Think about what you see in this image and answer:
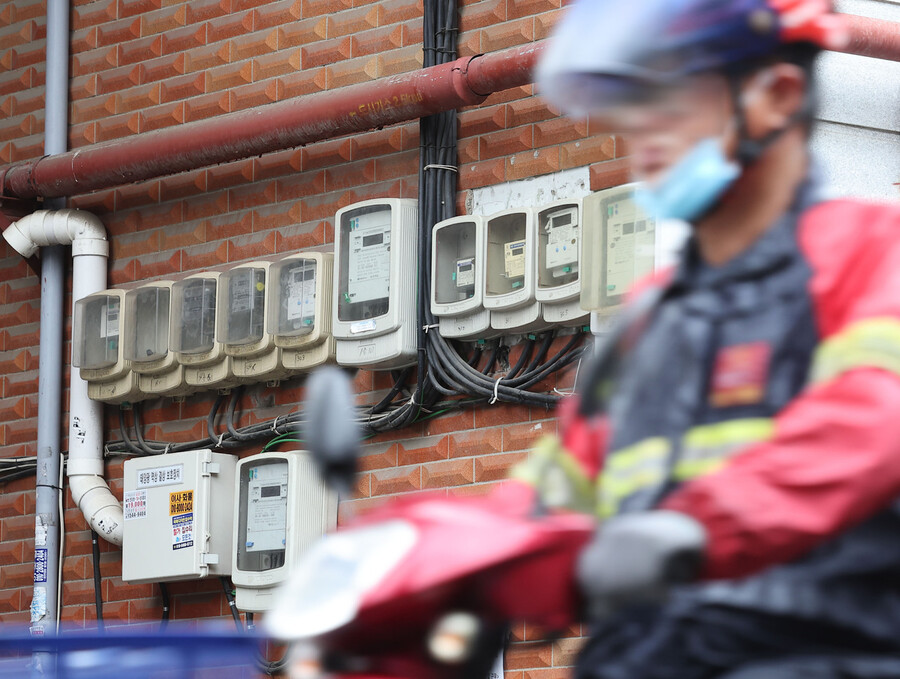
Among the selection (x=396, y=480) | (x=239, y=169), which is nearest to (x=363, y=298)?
(x=396, y=480)

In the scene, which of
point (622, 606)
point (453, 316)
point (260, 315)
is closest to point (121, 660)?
point (622, 606)

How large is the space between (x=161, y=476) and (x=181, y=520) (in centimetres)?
22

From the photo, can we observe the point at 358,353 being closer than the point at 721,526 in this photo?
No

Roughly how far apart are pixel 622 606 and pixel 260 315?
16.7ft

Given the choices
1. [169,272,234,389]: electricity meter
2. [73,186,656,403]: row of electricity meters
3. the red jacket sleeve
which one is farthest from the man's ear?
[169,272,234,389]: electricity meter

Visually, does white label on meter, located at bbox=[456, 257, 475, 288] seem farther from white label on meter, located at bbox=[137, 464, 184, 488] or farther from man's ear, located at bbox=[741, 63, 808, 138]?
man's ear, located at bbox=[741, 63, 808, 138]

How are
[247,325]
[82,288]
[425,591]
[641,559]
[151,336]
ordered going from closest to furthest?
[641,559]
[425,591]
[247,325]
[151,336]
[82,288]

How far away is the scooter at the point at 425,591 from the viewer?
1.09m

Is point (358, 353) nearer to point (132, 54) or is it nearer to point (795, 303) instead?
point (132, 54)

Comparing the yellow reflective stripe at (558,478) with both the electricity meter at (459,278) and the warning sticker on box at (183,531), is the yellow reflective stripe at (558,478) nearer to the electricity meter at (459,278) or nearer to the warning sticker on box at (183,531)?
the electricity meter at (459,278)

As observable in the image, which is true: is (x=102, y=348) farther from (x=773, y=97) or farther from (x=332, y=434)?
(x=773, y=97)

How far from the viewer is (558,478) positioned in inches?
56.6

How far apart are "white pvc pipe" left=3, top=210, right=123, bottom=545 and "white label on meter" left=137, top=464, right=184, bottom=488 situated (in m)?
0.26

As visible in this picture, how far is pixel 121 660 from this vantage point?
8.50 feet
